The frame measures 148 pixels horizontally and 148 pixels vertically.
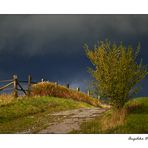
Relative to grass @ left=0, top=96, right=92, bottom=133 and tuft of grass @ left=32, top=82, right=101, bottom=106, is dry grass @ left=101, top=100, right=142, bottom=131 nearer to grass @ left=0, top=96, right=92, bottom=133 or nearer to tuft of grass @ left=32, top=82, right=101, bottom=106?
grass @ left=0, top=96, right=92, bottom=133

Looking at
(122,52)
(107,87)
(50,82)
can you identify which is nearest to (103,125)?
(107,87)

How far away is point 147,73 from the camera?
2220 centimetres

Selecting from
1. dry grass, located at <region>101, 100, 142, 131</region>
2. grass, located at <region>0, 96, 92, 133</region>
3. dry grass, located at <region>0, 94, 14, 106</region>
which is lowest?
grass, located at <region>0, 96, 92, 133</region>

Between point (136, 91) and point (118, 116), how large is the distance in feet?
7.13

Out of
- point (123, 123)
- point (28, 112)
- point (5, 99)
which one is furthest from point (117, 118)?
point (5, 99)

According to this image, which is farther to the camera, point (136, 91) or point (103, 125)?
point (136, 91)

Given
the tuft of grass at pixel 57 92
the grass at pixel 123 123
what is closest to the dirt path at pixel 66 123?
the grass at pixel 123 123

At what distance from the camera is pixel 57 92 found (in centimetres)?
3825

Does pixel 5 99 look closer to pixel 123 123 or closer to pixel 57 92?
pixel 57 92

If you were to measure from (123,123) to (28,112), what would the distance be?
32.2 feet

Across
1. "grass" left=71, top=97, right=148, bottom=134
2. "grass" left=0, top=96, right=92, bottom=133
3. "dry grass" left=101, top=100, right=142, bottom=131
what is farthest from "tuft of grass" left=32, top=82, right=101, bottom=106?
"grass" left=71, top=97, right=148, bottom=134

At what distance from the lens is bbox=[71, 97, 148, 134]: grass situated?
1900cm

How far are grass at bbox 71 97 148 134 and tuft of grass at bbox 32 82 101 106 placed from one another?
14614 mm
